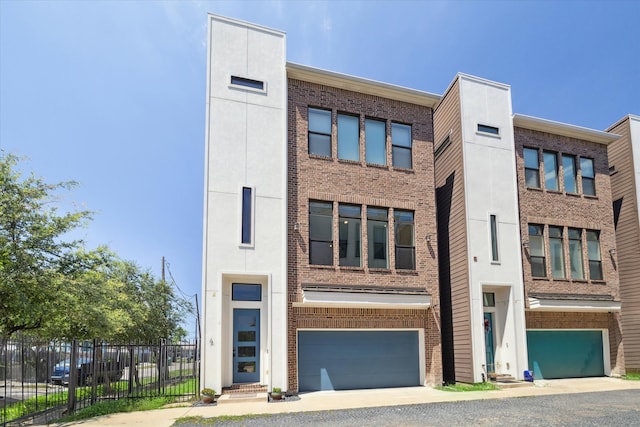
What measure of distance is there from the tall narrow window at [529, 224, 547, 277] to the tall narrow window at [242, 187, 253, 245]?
32.0 feet

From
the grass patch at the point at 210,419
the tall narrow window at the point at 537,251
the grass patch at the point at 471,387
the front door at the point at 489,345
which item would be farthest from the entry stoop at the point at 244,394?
the tall narrow window at the point at 537,251

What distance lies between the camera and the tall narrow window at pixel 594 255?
55.0 feet

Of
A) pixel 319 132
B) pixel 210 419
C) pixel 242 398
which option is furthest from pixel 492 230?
pixel 210 419

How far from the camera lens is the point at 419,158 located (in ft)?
49.1

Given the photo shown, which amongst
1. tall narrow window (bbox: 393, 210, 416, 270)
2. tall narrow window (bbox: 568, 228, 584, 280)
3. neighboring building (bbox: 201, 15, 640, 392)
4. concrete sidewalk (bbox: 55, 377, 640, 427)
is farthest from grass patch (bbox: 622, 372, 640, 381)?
tall narrow window (bbox: 393, 210, 416, 270)

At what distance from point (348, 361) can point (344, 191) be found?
5.00 metres

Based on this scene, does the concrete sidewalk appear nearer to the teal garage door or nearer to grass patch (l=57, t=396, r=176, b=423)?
grass patch (l=57, t=396, r=176, b=423)

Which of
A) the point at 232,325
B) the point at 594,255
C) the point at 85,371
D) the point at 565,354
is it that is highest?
the point at 594,255

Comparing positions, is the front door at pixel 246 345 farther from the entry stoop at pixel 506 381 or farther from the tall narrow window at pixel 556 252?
the tall narrow window at pixel 556 252

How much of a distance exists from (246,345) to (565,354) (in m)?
11.1

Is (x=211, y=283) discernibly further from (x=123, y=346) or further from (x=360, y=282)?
(x=360, y=282)

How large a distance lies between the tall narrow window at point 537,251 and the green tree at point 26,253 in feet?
46.9

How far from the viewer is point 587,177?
17.5m

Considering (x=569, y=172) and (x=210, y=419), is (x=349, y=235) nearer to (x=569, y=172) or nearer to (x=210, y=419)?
(x=210, y=419)
